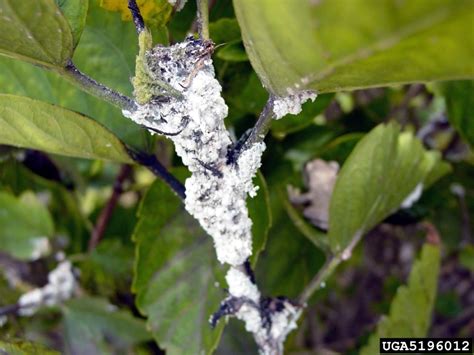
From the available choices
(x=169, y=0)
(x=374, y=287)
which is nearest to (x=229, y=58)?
(x=169, y=0)

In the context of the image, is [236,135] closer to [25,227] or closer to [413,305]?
[413,305]

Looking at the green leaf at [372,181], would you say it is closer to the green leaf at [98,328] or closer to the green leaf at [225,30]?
the green leaf at [225,30]

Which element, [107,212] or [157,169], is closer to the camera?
[157,169]

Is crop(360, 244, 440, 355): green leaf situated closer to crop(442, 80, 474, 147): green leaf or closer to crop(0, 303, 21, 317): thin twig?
crop(442, 80, 474, 147): green leaf

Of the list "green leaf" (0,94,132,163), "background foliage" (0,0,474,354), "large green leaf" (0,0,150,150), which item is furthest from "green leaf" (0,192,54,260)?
"green leaf" (0,94,132,163)

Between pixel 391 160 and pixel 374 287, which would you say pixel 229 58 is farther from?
pixel 374 287

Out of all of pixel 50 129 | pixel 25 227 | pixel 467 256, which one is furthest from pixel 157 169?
pixel 467 256
